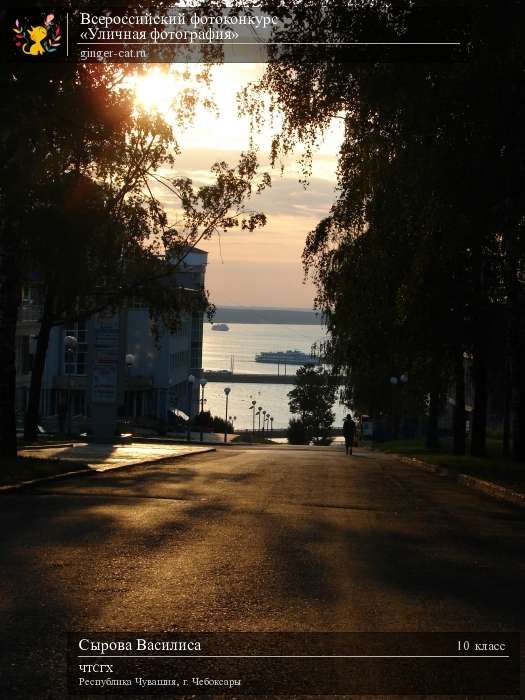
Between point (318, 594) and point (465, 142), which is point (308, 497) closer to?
point (465, 142)

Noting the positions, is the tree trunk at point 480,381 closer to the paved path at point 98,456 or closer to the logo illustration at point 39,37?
the paved path at point 98,456

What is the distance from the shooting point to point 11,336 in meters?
24.4

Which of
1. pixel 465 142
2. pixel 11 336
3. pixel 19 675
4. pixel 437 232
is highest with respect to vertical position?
pixel 465 142

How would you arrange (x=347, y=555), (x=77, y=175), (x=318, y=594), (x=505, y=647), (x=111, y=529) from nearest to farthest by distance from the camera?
(x=505, y=647) < (x=318, y=594) < (x=347, y=555) < (x=111, y=529) < (x=77, y=175)

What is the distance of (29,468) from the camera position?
20.5m

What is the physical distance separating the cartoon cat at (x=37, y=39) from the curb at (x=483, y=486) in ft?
38.1

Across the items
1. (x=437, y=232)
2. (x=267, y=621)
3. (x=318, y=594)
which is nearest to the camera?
(x=267, y=621)

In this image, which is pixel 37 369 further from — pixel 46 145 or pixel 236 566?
pixel 236 566

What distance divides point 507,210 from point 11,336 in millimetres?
10729

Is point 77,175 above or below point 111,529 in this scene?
above

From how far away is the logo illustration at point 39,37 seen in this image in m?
19.3

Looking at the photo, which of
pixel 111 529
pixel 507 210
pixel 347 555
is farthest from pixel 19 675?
pixel 507 210

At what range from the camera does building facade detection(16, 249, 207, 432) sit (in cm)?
7688

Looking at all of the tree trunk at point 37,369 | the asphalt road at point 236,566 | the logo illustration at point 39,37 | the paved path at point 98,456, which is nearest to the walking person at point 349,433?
the tree trunk at point 37,369
